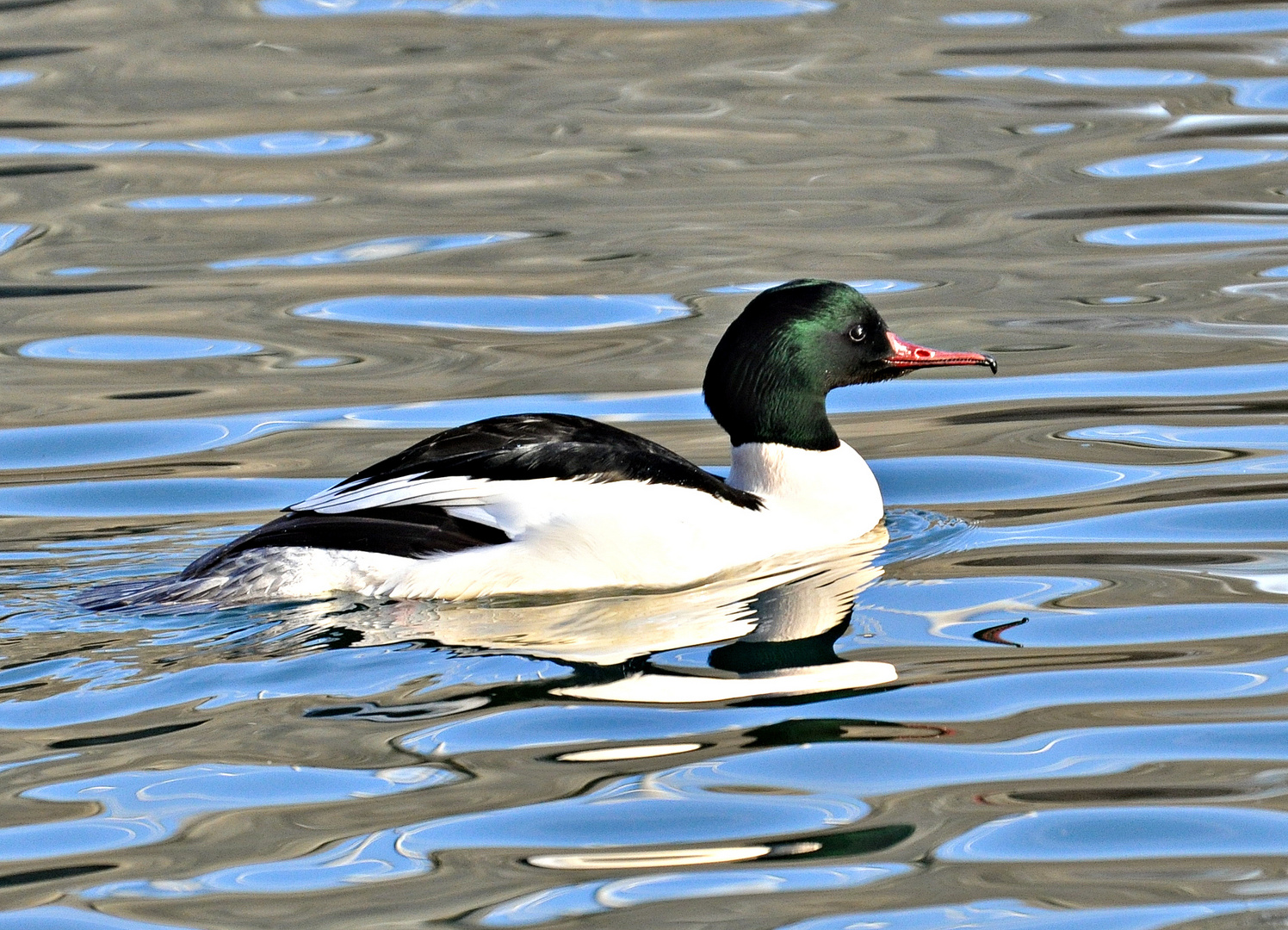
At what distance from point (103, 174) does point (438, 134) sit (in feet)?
7.49

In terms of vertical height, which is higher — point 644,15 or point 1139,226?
point 644,15

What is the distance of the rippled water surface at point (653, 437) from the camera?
4762mm

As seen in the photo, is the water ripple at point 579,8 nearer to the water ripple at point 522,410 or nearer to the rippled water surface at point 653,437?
the rippled water surface at point 653,437

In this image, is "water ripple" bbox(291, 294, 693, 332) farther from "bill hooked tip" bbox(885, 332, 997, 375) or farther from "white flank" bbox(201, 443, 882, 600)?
"white flank" bbox(201, 443, 882, 600)

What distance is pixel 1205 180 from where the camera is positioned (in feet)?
42.3

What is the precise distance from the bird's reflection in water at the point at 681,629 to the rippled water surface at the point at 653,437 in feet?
0.08

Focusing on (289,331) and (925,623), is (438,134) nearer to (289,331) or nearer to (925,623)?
(289,331)

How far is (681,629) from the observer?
646 centimetres

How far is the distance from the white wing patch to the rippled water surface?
1.17 feet

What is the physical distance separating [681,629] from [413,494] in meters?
1.08

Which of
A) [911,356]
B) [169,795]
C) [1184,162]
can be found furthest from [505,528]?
[1184,162]

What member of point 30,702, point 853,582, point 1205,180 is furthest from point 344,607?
point 1205,180

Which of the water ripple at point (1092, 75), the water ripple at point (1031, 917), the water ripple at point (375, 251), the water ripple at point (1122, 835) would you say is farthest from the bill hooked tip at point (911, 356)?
the water ripple at point (1092, 75)

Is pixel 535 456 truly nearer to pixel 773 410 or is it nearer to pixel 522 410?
pixel 773 410
